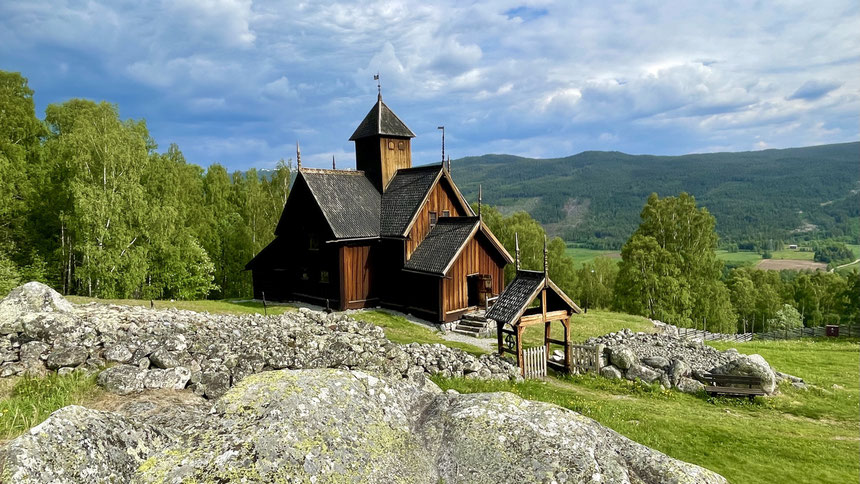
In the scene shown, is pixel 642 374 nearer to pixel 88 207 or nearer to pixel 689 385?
pixel 689 385

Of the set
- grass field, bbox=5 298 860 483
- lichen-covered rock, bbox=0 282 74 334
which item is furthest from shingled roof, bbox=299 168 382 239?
lichen-covered rock, bbox=0 282 74 334

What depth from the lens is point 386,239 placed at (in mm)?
28781

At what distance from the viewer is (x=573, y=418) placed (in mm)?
4438

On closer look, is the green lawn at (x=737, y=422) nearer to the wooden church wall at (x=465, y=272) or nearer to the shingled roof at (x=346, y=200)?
the wooden church wall at (x=465, y=272)

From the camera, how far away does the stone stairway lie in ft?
83.1

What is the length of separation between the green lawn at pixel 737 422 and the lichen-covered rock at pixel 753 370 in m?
0.49

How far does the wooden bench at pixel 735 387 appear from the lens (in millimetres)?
16672

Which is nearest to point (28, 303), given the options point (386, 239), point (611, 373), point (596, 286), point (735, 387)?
point (611, 373)

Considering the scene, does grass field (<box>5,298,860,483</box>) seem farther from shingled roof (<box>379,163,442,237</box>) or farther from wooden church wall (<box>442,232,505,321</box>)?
shingled roof (<box>379,163,442,237</box>)

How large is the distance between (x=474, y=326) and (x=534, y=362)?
8.56m

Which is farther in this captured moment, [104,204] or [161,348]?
[104,204]

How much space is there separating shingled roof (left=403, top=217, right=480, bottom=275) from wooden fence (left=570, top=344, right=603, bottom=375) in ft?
A: 28.6

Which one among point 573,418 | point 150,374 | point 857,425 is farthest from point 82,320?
point 857,425

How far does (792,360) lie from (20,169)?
152 ft
